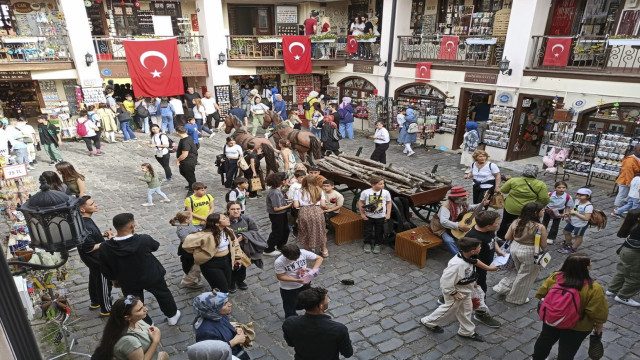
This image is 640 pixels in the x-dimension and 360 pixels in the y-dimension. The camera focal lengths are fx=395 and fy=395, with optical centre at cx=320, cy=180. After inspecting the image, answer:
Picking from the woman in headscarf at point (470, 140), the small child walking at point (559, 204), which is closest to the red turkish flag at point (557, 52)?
the woman in headscarf at point (470, 140)

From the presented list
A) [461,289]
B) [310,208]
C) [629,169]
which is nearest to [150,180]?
[310,208]

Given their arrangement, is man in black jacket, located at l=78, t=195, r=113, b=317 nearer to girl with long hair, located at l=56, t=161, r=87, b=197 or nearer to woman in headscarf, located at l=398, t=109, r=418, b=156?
girl with long hair, located at l=56, t=161, r=87, b=197

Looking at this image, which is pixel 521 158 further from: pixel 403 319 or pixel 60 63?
pixel 60 63

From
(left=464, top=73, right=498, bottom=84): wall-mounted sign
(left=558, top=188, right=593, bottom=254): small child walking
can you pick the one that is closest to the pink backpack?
(left=558, top=188, right=593, bottom=254): small child walking

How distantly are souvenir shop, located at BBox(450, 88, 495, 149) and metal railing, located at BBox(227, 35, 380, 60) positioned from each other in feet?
16.8

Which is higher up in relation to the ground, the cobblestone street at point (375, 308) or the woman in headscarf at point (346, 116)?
the woman in headscarf at point (346, 116)

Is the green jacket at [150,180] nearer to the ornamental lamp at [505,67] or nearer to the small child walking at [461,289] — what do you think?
the small child walking at [461,289]

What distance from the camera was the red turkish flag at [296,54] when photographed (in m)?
19.0

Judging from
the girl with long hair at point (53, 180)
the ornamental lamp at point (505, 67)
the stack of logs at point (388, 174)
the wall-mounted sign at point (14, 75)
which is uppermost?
the ornamental lamp at point (505, 67)

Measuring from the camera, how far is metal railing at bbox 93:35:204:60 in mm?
16953

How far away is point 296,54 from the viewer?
19.3m

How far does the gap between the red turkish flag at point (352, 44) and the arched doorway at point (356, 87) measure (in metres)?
1.27

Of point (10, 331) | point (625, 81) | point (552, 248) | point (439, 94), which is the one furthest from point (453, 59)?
point (10, 331)

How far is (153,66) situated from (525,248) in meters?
16.2
